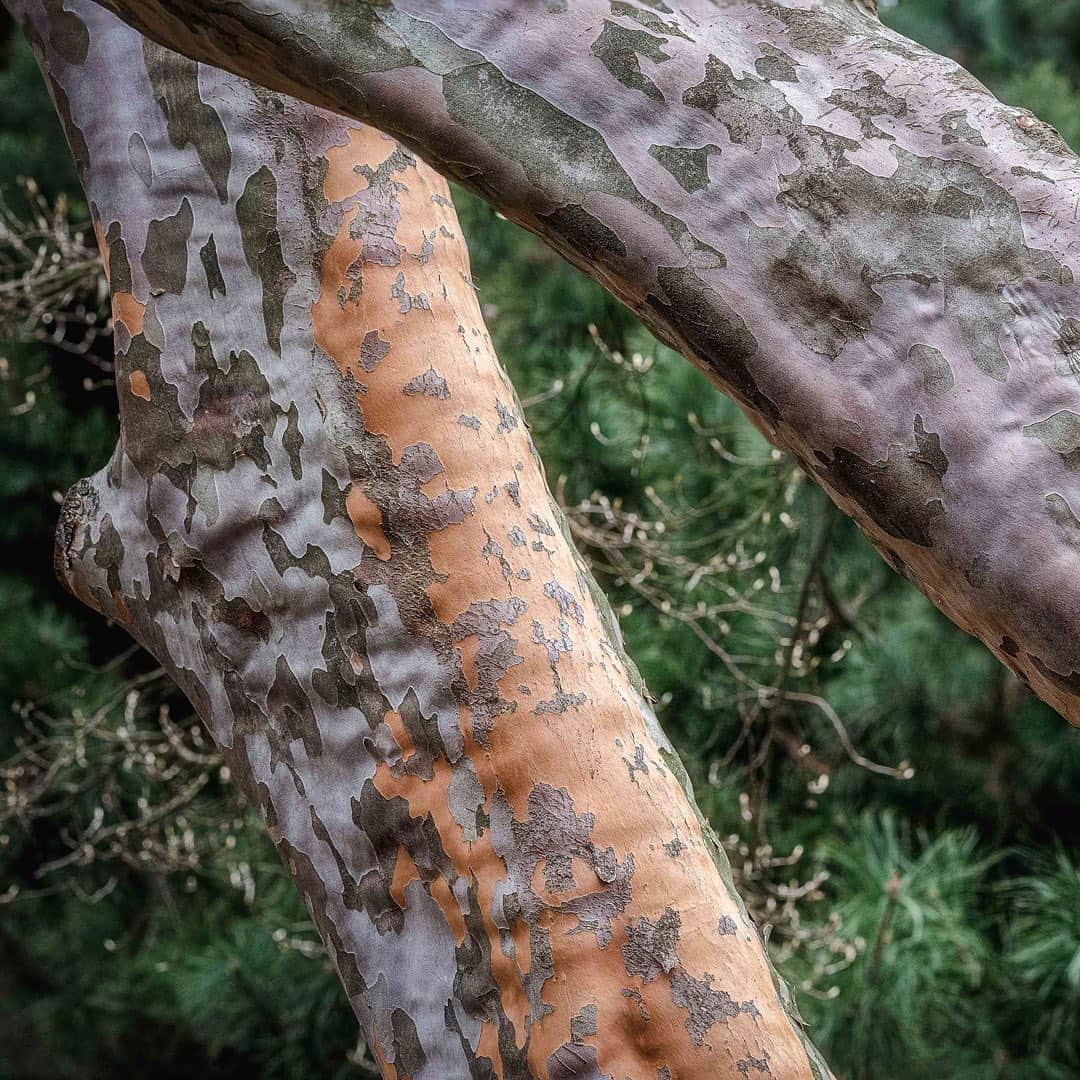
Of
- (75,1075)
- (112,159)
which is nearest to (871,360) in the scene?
(112,159)

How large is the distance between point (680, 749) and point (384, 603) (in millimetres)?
1049

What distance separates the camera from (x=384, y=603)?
1.82 ft

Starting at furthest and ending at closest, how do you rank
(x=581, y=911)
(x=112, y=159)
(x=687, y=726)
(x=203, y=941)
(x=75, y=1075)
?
(x=75, y=1075) < (x=203, y=941) < (x=687, y=726) < (x=112, y=159) < (x=581, y=911)

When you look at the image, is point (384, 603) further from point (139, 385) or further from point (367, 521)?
point (139, 385)

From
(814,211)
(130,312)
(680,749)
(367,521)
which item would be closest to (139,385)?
(130,312)

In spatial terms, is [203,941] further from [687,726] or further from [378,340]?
[378,340]

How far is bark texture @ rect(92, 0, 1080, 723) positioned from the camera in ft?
0.97

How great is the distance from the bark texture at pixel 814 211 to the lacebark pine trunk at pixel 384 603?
0.24 m

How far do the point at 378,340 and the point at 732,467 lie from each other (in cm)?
108

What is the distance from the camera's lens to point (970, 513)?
30 centimetres

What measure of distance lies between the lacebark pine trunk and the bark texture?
0.24 m

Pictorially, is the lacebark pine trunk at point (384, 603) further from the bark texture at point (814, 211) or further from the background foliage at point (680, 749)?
the background foliage at point (680, 749)

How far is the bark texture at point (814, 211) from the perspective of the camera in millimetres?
295

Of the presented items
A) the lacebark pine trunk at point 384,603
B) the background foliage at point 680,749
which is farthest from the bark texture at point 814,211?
the background foliage at point 680,749
